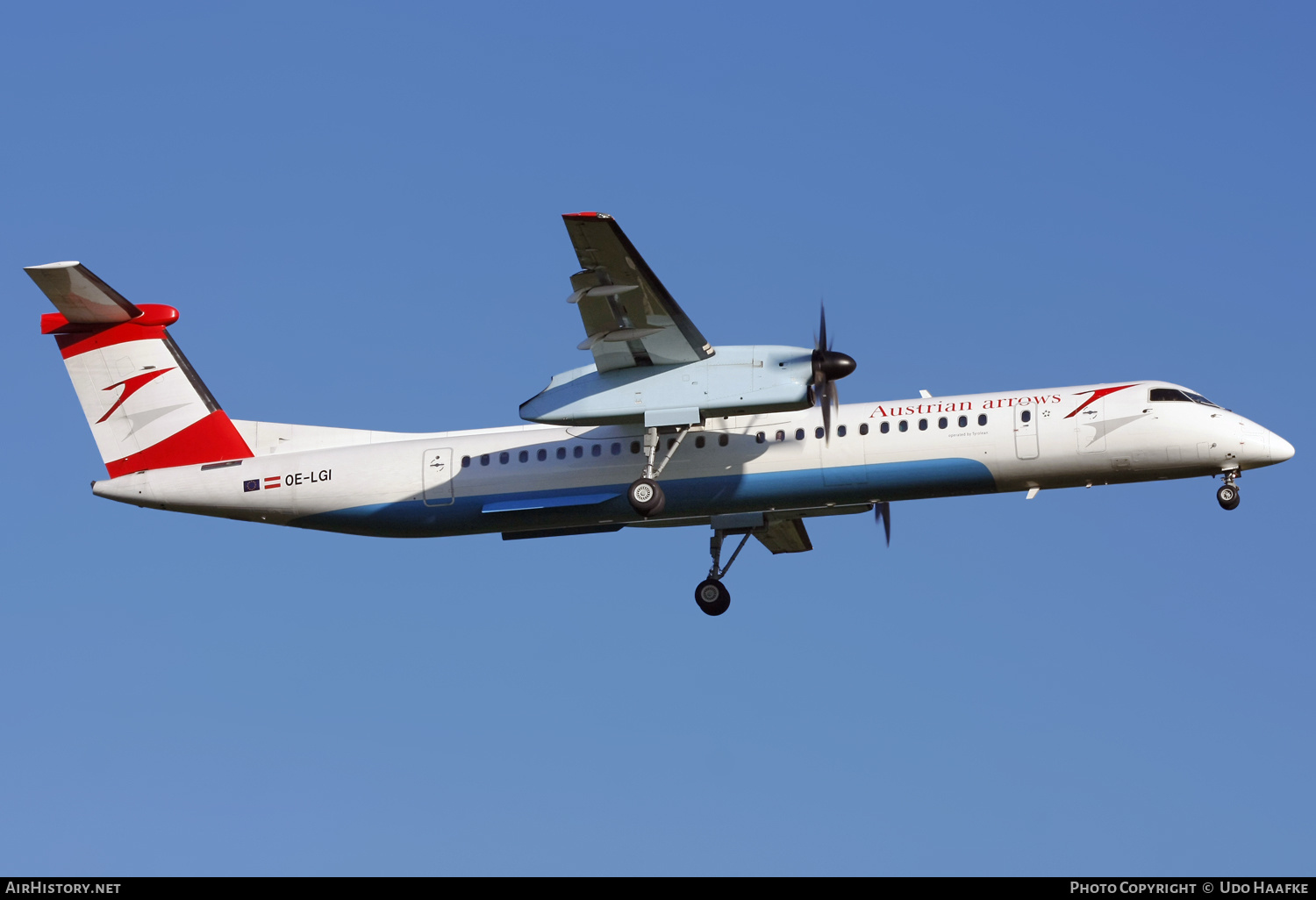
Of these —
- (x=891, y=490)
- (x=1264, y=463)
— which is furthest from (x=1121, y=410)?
(x=891, y=490)

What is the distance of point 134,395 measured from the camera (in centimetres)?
2928

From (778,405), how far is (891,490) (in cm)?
276

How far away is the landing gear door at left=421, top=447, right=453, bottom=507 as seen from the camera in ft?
92.2

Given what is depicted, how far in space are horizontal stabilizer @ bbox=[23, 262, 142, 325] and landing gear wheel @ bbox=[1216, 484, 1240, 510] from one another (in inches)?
→ 794

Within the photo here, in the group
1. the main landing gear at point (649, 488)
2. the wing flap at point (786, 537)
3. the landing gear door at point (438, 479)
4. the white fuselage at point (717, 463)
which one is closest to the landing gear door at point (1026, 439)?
the white fuselage at point (717, 463)

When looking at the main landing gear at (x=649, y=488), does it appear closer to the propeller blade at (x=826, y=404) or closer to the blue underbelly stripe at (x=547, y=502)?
the blue underbelly stripe at (x=547, y=502)

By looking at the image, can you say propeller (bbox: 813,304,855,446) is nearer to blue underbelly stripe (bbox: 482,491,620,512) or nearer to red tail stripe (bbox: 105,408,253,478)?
blue underbelly stripe (bbox: 482,491,620,512)

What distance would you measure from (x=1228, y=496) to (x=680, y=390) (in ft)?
30.5

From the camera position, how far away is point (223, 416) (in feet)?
96.6

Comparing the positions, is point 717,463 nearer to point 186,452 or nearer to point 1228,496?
point 1228,496

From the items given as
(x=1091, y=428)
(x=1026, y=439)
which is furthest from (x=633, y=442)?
(x=1091, y=428)

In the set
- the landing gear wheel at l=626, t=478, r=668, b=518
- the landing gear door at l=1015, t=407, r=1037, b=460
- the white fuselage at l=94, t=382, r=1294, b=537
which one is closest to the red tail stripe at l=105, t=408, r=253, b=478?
the white fuselage at l=94, t=382, r=1294, b=537
